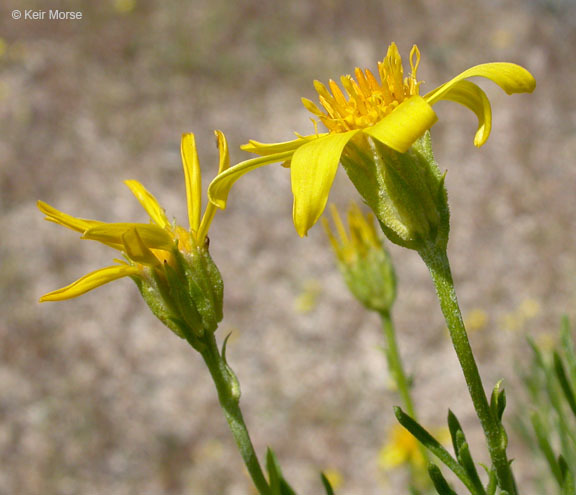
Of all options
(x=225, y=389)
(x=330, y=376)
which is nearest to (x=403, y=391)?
(x=225, y=389)

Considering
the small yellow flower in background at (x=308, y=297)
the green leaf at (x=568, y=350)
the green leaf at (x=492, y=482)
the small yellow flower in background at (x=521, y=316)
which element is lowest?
the green leaf at (x=492, y=482)

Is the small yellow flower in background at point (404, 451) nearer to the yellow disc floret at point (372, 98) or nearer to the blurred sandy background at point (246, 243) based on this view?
the blurred sandy background at point (246, 243)

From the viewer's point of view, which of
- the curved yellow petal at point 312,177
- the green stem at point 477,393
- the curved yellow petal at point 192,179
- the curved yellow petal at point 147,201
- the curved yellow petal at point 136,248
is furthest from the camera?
the curved yellow petal at point 147,201

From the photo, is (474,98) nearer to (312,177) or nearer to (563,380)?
(312,177)

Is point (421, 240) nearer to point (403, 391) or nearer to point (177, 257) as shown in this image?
point (177, 257)

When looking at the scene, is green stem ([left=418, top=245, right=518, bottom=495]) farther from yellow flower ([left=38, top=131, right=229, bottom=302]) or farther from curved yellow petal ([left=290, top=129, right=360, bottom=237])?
yellow flower ([left=38, top=131, right=229, bottom=302])

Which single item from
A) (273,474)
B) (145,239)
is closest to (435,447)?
(273,474)

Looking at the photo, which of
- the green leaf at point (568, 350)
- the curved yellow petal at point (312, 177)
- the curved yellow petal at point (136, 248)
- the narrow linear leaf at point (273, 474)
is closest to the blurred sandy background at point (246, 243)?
the green leaf at point (568, 350)

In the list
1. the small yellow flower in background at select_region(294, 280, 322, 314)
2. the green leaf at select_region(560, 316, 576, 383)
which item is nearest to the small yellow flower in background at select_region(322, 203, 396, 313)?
the green leaf at select_region(560, 316, 576, 383)
